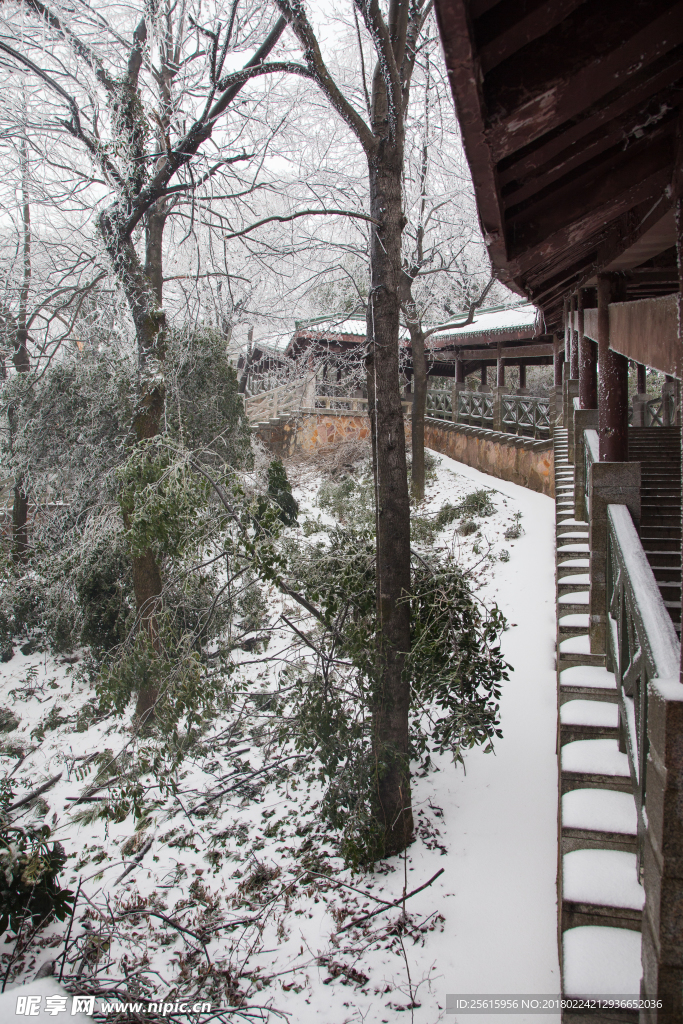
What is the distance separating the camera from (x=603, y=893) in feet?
8.33

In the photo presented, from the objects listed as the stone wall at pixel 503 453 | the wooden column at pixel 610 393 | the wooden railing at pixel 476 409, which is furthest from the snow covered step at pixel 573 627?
the wooden railing at pixel 476 409

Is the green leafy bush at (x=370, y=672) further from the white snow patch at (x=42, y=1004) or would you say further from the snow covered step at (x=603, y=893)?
the white snow patch at (x=42, y=1004)

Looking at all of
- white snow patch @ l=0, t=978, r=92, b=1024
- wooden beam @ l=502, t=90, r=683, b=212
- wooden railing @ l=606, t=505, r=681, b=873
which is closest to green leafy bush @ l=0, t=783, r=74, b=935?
white snow patch @ l=0, t=978, r=92, b=1024

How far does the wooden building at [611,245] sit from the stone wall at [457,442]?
881 centimetres

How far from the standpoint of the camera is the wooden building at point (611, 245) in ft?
5.25

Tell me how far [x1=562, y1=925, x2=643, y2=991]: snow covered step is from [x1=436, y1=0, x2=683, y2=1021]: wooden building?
16 mm

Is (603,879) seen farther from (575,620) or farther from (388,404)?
(388,404)

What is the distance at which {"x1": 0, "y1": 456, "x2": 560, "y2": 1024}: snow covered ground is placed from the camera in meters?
3.77

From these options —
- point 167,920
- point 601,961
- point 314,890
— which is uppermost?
point 601,961

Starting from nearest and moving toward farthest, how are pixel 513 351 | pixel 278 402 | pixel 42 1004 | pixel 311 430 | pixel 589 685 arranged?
pixel 42 1004 → pixel 589 685 → pixel 513 351 → pixel 311 430 → pixel 278 402

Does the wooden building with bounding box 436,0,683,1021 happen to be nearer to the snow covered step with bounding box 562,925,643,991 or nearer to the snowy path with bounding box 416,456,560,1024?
the snow covered step with bounding box 562,925,643,991

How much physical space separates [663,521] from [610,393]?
1349 mm

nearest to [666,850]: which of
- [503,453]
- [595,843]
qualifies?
[595,843]

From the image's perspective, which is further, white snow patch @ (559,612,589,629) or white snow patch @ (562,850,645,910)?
white snow patch @ (559,612,589,629)
